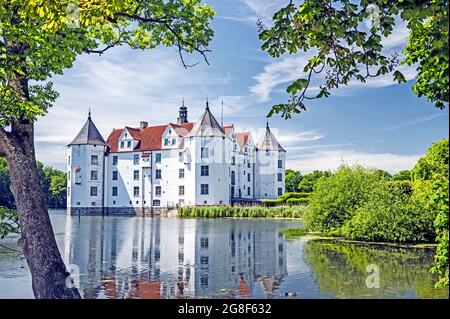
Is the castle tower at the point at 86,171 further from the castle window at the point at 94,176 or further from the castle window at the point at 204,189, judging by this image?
the castle window at the point at 204,189

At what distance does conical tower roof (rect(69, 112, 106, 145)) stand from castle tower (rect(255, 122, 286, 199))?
19.9m

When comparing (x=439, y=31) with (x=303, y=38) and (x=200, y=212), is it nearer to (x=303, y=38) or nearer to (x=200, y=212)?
(x=303, y=38)

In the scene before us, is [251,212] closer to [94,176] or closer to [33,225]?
[94,176]

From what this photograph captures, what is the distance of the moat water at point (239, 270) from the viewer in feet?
29.0

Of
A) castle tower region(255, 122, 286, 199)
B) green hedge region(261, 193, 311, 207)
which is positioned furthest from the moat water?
castle tower region(255, 122, 286, 199)

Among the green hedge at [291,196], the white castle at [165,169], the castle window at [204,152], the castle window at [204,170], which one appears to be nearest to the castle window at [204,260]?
the green hedge at [291,196]

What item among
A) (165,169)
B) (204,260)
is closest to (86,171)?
(165,169)

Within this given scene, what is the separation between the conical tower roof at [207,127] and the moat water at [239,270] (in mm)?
32691

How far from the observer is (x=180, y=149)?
5228cm

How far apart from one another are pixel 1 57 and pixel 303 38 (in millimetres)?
4602

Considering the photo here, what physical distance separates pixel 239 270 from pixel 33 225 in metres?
5.66

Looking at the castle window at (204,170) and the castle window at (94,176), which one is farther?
the castle window at (94,176)

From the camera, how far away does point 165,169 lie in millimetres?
53125
